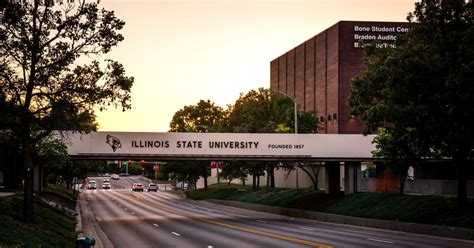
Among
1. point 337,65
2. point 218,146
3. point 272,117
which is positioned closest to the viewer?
point 218,146

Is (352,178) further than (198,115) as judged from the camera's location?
No

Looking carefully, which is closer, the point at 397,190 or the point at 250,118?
the point at 397,190

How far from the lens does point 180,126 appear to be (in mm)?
135500

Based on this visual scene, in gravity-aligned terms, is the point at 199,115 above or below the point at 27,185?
above

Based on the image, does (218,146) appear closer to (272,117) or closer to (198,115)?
(272,117)

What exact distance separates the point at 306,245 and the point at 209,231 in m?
11.1

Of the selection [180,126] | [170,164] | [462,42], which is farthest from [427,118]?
[180,126]

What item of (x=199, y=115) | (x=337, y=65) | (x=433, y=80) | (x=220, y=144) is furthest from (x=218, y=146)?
(x=199, y=115)

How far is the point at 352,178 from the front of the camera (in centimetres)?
5934

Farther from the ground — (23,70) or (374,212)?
(23,70)

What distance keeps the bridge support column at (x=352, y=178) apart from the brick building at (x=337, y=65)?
32.7 meters

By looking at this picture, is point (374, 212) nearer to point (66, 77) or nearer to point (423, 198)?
point (423, 198)

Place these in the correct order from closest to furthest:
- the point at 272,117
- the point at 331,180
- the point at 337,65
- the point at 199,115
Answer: the point at 331,180
the point at 272,117
the point at 337,65
the point at 199,115

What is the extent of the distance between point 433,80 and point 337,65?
64.3m
